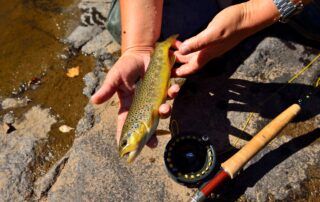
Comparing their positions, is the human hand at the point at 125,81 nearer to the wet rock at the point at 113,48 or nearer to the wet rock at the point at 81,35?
the wet rock at the point at 113,48

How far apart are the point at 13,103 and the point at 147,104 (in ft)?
5.50

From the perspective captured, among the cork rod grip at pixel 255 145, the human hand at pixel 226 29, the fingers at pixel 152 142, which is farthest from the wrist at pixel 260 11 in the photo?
the fingers at pixel 152 142

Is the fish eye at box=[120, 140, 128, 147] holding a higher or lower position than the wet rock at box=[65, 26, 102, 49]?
higher

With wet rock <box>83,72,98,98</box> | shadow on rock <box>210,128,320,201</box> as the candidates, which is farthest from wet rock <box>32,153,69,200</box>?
shadow on rock <box>210,128,320,201</box>

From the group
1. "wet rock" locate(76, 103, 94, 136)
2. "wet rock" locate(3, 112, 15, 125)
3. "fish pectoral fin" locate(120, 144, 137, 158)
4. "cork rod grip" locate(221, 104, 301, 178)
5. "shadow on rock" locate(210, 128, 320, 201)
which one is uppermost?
"fish pectoral fin" locate(120, 144, 137, 158)

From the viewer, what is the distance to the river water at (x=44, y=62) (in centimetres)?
380

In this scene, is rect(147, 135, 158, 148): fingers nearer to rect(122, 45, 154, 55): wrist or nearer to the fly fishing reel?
the fly fishing reel

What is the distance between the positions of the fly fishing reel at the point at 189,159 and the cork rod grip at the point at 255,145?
0.65 ft

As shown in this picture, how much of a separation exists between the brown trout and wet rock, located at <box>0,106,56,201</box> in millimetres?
1062

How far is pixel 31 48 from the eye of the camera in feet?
14.5

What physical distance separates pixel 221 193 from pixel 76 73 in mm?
1896

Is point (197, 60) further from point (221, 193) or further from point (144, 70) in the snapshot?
point (221, 193)

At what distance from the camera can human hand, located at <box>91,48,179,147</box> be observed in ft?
10.4

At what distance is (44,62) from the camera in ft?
14.0
